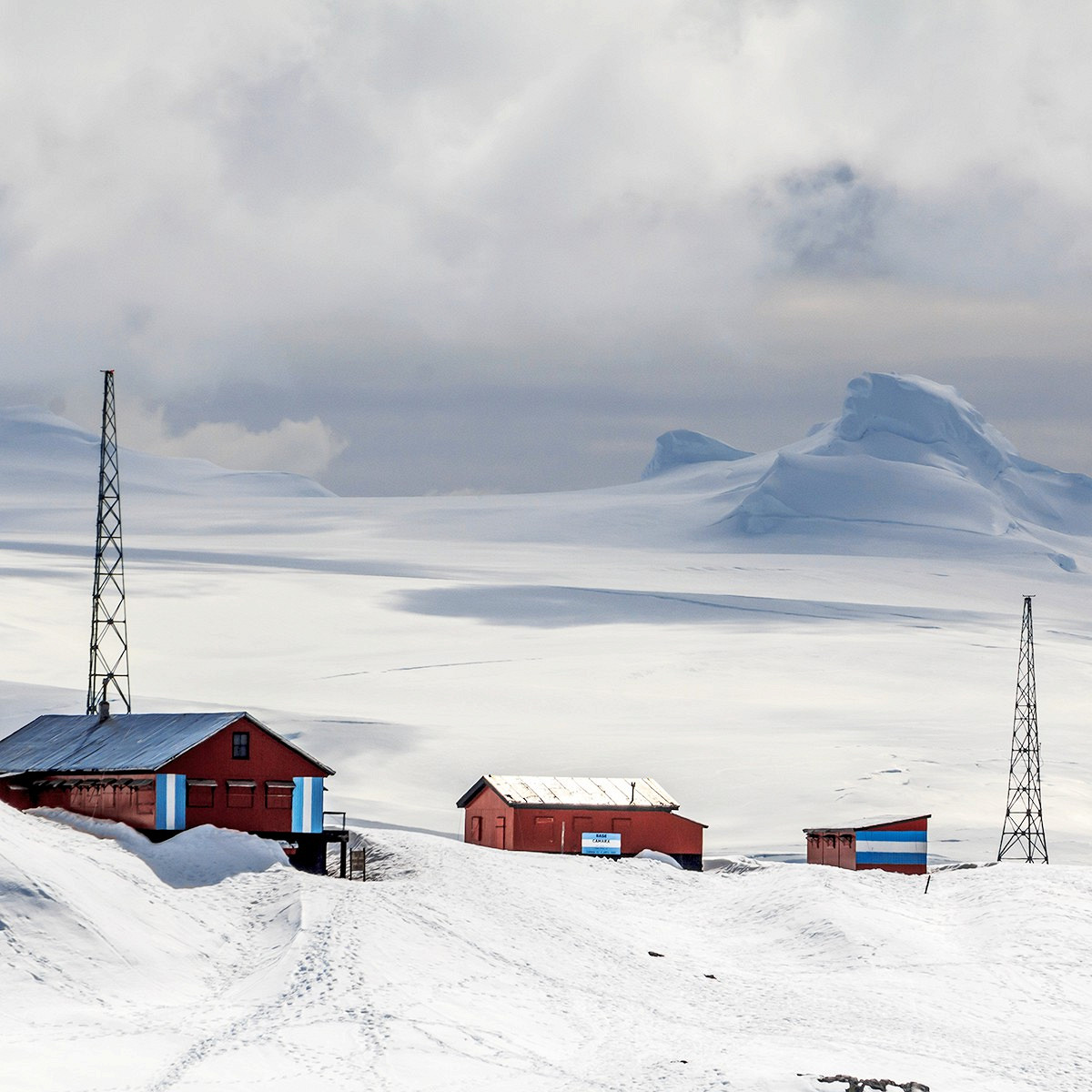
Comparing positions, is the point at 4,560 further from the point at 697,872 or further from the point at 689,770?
the point at 697,872

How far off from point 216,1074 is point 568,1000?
9799 mm

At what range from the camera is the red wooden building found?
1804 inches

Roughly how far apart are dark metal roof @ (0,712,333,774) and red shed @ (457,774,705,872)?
1254 centimetres

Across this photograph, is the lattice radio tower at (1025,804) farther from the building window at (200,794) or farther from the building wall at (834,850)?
the building window at (200,794)

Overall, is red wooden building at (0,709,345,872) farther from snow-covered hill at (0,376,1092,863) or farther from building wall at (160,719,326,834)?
snow-covered hill at (0,376,1092,863)

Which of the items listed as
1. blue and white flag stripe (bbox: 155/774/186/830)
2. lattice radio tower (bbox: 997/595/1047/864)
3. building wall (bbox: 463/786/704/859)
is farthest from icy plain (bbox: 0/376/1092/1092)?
building wall (bbox: 463/786/704/859)

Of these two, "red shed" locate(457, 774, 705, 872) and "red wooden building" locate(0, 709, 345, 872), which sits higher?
"red wooden building" locate(0, 709, 345, 872)

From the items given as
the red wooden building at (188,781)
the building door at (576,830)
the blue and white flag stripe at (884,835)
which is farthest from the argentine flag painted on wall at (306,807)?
the blue and white flag stripe at (884,835)

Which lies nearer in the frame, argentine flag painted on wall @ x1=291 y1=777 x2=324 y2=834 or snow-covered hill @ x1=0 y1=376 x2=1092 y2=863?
argentine flag painted on wall @ x1=291 y1=777 x2=324 y2=834

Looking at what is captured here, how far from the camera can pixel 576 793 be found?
6219 centimetres

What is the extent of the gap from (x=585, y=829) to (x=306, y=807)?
47.9ft

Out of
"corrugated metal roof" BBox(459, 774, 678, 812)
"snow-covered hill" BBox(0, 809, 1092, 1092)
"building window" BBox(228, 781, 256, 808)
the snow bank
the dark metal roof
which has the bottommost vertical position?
"snow-covered hill" BBox(0, 809, 1092, 1092)

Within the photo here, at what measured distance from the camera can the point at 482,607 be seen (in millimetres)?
183375

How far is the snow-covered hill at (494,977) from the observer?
27281mm
